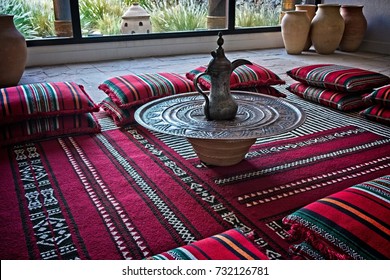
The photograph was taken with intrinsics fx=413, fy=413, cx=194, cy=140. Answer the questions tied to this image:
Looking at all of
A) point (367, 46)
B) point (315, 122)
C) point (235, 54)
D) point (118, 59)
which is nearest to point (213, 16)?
point (235, 54)

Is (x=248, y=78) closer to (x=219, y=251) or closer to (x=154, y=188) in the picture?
(x=154, y=188)

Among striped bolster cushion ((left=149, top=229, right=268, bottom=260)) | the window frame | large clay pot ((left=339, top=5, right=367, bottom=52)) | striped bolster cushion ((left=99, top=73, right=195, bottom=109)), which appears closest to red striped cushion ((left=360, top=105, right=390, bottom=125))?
striped bolster cushion ((left=99, top=73, right=195, bottom=109))

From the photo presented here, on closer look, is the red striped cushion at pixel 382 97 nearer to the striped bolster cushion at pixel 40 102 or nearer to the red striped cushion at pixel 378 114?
the red striped cushion at pixel 378 114

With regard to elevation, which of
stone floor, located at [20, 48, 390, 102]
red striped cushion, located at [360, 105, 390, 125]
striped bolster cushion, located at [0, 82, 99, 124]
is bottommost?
red striped cushion, located at [360, 105, 390, 125]

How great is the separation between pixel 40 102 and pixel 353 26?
14.5 feet

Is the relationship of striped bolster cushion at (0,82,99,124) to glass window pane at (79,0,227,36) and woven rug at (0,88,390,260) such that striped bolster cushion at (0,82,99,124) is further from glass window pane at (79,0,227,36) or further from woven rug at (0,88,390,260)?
glass window pane at (79,0,227,36)

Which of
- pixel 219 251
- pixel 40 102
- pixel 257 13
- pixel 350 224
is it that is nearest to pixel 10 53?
pixel 40 102

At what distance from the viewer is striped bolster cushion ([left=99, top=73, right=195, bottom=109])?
267 centimetres

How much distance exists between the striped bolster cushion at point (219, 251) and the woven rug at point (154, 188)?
0.35m

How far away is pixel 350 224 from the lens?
4.01 ft

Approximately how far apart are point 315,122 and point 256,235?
1.43m

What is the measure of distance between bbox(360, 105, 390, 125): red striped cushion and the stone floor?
123 centimetres

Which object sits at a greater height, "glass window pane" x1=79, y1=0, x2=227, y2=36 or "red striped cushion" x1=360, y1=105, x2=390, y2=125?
"glass window pane" x1=79, y1=0, x2=227, y2=36

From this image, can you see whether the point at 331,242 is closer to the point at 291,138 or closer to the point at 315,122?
the point at 291,138
